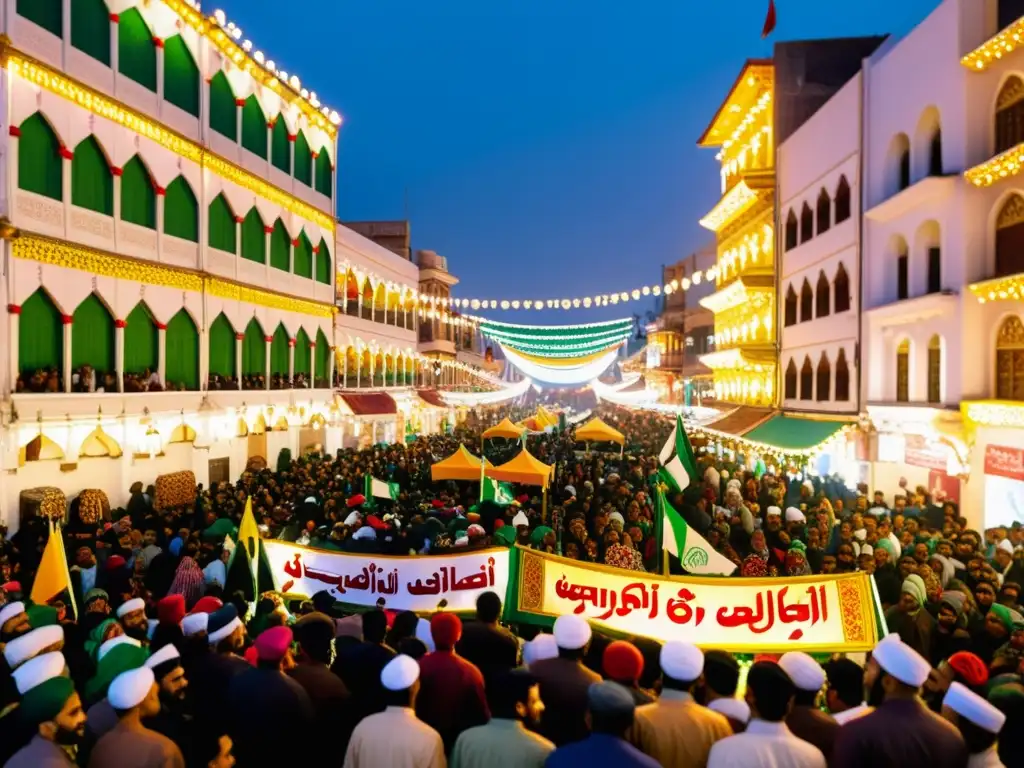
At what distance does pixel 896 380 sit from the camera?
1780cm

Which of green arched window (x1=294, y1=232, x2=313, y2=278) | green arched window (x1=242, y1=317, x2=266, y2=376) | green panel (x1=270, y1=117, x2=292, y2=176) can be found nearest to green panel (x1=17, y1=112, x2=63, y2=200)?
green arched window (x1=242, y1=317, x2=266, y2=376)

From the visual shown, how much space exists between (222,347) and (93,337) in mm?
5464

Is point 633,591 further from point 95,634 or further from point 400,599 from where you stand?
point 95,634

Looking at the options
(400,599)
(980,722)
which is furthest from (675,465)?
(980,722)

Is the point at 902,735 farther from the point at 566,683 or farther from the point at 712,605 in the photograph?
the point at 712,605

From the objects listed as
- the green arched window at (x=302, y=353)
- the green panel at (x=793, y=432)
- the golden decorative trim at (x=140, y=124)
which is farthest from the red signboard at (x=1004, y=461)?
the green arched window at (x=302, y=353)

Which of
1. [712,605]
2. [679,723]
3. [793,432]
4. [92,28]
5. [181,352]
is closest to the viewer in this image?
[679,723]

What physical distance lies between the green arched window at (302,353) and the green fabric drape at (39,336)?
11.2m

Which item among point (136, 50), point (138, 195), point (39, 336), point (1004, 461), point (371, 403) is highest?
point (136, 50)

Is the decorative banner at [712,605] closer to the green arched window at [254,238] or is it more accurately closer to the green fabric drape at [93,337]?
the green fabric drape at [93,337]

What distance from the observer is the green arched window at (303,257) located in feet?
92.5

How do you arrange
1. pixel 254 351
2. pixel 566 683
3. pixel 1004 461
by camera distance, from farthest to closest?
pixel 254 351
pixel 1004 461
pixel 566 683

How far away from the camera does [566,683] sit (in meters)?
5.04

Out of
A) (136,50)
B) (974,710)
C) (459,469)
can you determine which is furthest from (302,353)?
(974,710)
